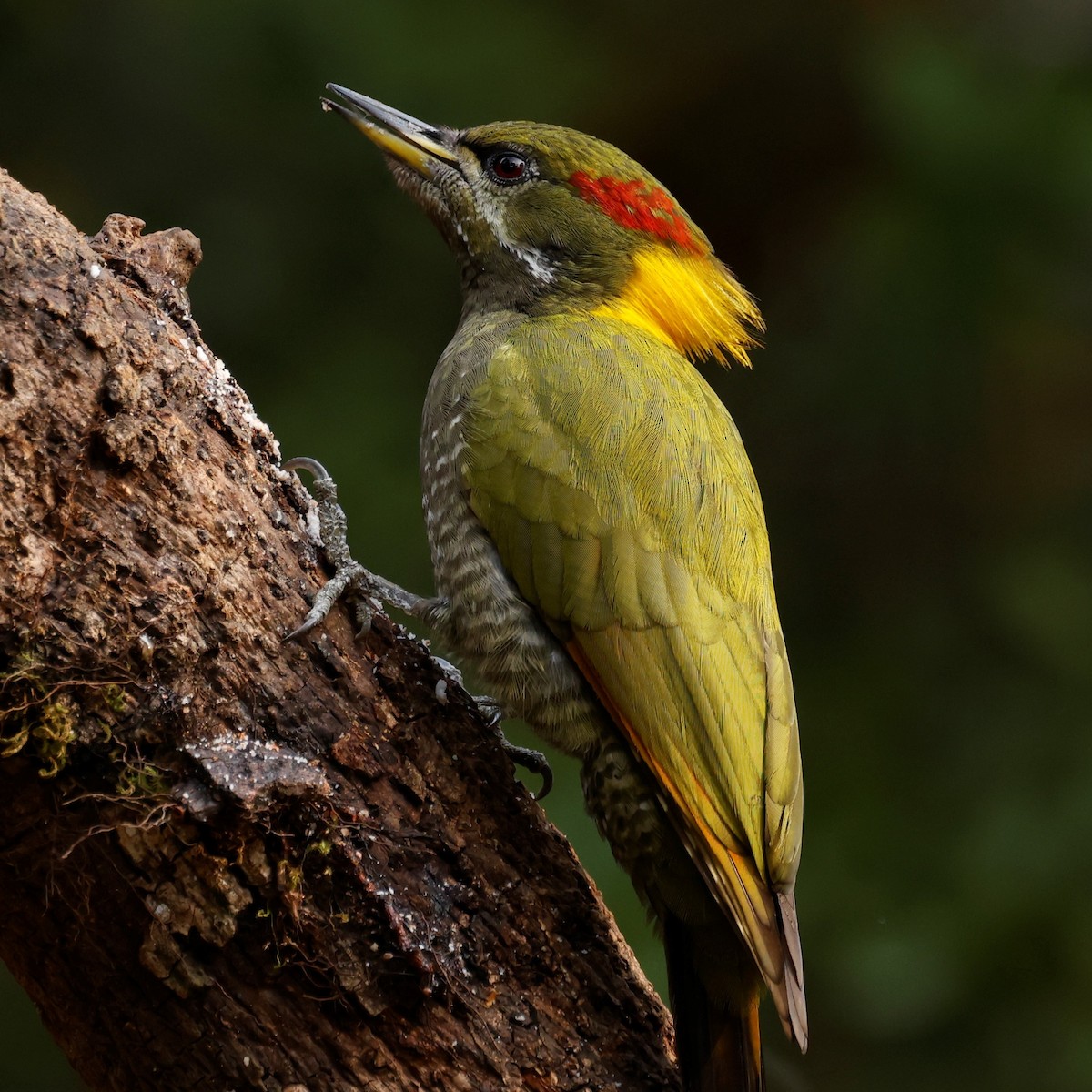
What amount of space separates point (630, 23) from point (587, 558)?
109 inches

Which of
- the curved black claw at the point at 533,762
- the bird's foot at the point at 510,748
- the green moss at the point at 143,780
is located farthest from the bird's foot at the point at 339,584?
the curved black claw at the point at 533,762

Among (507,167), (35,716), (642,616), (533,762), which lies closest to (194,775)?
(35,716)

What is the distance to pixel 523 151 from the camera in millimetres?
3414

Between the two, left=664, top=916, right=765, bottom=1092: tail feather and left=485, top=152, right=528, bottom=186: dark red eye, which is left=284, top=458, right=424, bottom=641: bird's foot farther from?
left=485, top=152, right=528, bottom=186: dark red eye

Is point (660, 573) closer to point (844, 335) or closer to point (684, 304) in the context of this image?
point (684, 304)

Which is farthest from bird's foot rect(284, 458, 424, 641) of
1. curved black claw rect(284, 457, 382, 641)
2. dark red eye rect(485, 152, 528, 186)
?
dark red eye rect(485, 152, 528, 186)

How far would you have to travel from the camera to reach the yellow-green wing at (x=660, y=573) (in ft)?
8.32

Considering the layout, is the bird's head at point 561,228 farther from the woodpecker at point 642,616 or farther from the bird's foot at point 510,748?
the bird's foot at point 510,748

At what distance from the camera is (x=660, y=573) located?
2684mm

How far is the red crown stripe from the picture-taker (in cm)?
336

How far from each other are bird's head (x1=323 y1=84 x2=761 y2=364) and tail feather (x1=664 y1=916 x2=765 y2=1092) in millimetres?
1531

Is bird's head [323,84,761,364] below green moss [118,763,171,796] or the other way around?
the other way around

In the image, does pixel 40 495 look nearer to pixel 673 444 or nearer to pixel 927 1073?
pixel 673 444

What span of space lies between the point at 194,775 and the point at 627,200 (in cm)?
194
